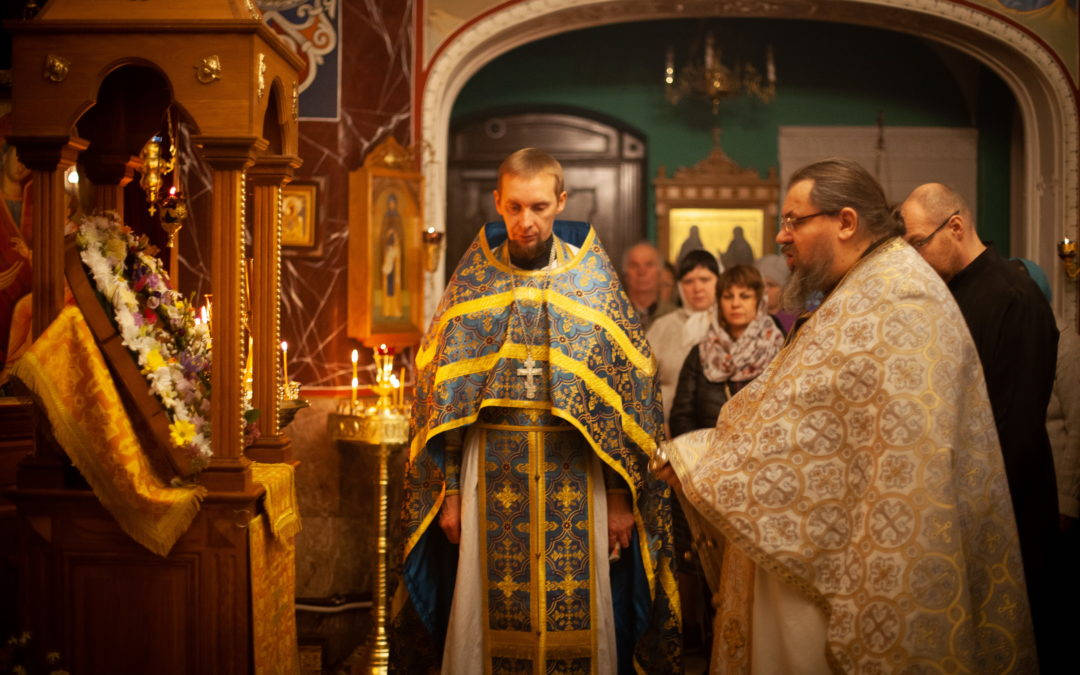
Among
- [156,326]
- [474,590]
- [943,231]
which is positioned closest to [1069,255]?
[943,231]

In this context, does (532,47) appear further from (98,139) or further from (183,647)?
(183,647)

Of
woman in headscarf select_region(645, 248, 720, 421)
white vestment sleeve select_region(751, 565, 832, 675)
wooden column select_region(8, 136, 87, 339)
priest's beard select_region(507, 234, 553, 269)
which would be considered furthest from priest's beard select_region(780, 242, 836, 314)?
woman in headscarf select_region(645, 248, 720, 421)

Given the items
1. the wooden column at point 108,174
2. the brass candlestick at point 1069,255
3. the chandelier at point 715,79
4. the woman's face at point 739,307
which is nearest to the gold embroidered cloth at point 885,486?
the woman's face at point 739,307

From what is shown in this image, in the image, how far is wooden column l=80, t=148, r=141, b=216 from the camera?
3830 millimetres

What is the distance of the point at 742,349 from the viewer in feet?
15.1

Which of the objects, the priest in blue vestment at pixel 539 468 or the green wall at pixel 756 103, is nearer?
the priest in blue vestment at pixel 539 468

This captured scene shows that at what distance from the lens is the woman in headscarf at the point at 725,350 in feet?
15.1

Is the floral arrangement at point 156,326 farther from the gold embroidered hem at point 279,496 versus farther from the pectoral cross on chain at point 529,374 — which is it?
the pectoral cross on chain at point 529,374

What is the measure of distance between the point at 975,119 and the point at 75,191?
7.63 metres

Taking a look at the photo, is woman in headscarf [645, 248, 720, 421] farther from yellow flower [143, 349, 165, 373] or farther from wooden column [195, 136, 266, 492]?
yellow flower [143, 349, 165, 373]

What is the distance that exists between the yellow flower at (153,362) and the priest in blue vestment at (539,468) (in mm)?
842

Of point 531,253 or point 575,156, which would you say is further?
point 575,156

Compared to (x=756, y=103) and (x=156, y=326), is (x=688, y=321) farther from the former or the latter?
(x=756, y=103)

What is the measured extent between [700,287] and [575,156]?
3.64 metres
